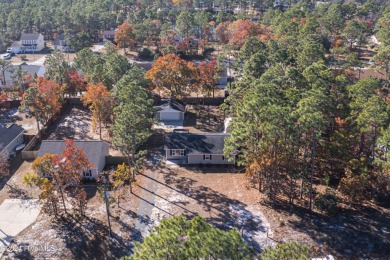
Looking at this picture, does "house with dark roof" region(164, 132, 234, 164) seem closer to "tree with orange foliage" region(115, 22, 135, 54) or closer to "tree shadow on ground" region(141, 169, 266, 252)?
"tree shadow on ground" region(141, 169, 266, 252)

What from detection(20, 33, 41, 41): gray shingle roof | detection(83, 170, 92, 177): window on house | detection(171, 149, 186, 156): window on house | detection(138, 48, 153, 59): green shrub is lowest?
detection(83, 170, 92, 177): window on house

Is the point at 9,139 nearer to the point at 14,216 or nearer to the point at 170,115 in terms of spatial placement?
the point at 14,216

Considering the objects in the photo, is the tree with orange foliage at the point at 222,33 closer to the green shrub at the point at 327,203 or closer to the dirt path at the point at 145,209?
the dirt path at the point at 145,209

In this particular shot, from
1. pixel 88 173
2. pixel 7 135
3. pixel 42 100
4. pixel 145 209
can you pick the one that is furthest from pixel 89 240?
pixel 42 100

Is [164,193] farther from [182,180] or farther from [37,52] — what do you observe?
[37,52]

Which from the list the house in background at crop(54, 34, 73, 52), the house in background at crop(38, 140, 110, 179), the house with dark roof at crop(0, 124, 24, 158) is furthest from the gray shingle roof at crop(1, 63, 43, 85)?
the house in background at crop(38, 140, 110, 179)

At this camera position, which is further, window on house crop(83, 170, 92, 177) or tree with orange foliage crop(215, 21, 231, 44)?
tree with orange foliage crop(215, 21, 231, 44)

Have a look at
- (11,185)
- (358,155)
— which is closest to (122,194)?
(11,185)
